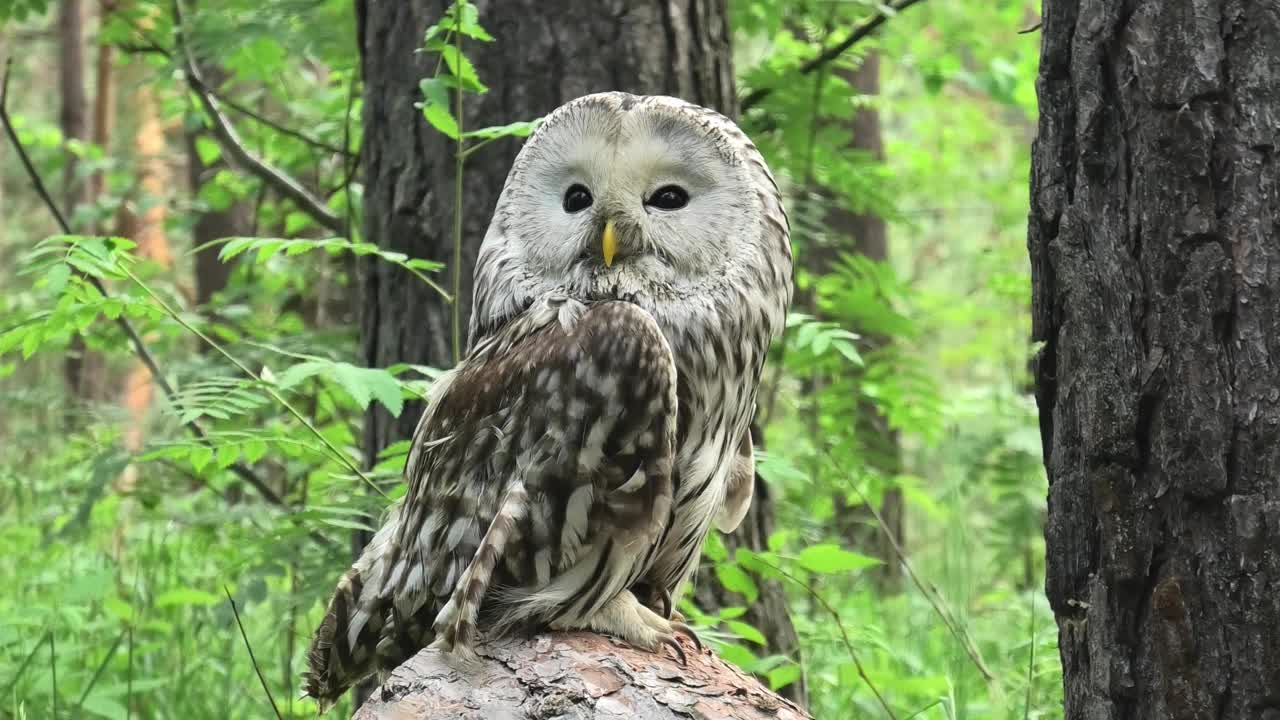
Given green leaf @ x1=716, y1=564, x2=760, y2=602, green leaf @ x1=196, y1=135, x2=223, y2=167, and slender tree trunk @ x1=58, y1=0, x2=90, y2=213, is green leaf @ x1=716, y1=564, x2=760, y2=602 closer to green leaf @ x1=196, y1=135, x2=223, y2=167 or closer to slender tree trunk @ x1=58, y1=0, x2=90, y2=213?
green leaf @ x1=196, y1=135, x2=223, y2=167

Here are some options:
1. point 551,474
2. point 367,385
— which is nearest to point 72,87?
point 367,385

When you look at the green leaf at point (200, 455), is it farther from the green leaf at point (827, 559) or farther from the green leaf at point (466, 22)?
the green leaf at point (827, 559)

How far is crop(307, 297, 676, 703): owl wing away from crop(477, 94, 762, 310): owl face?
0.08m

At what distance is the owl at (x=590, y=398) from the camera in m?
1.99

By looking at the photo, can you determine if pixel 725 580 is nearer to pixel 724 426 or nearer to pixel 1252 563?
pixel 724 426

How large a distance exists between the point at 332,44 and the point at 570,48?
144cm

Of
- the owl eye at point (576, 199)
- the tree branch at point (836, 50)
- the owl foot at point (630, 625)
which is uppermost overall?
the tree branch at point (836, 50)

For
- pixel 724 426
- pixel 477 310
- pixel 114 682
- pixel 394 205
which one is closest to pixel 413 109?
pixel 394 205

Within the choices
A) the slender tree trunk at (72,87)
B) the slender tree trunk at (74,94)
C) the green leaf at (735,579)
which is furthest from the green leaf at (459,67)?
the slender tree trunk at (72,87)

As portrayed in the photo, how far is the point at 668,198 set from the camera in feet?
6.97

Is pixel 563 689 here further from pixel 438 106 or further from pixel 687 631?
pixel 438 106

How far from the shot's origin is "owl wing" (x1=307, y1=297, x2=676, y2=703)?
78.2 inches

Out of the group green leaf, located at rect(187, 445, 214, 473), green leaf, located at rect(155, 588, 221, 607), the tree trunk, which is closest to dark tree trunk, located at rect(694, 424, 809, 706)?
green leaf, located at rect(187, 445, 214, 473)

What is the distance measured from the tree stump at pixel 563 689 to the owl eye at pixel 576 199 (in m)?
0.76
